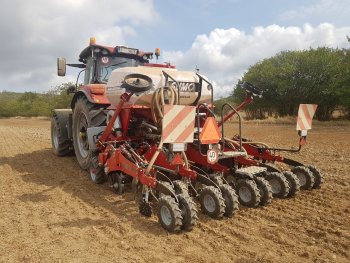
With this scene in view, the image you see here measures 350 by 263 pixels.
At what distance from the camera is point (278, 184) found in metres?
4.70

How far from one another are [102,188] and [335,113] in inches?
916

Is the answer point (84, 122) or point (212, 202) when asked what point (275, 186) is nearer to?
point (212, 202)

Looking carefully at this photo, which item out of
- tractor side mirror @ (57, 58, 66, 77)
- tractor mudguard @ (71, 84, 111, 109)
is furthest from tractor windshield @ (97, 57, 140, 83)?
tractor mudguard @ (71, 84, 111, 109)

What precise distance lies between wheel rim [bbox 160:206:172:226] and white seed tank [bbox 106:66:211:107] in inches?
73.0

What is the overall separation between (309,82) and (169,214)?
71.8ft

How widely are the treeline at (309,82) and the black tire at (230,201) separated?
18416 millimetres

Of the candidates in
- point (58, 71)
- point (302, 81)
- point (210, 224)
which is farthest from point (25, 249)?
point (302, 81)

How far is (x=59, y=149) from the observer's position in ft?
27.3

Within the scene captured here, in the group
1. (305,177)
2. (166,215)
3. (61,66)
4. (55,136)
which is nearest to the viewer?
(166,215)

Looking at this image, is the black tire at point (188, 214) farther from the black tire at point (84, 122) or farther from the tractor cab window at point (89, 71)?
the tractor cab window at point (89, 71)

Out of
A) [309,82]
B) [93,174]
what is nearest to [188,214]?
[93,174]

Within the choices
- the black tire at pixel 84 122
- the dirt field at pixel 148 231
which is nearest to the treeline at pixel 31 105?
the black tire at pixel 84 122

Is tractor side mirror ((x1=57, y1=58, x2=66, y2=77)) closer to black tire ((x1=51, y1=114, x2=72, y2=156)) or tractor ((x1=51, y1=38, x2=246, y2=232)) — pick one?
tractor ((x1=51, y1=38, x2=246, y2=232))

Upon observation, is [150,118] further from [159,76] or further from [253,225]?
[253,225]
